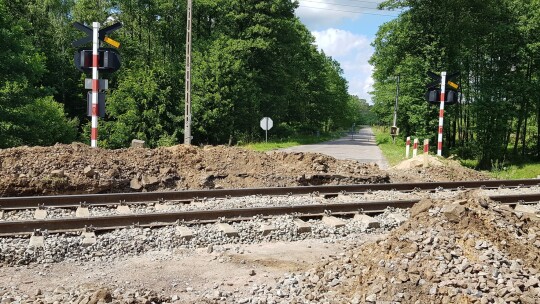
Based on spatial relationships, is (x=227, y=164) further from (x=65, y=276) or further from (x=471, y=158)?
(x=471, y=158)

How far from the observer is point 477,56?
3150cm

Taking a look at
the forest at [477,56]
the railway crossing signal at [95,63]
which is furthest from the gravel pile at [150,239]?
the forest at [477,56]

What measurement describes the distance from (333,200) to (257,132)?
2856 centimetres

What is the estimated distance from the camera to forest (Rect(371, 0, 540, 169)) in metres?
28.7

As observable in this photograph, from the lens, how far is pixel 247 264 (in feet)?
19.8

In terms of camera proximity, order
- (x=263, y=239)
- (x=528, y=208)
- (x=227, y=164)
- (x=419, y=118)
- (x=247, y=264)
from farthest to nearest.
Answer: (x=419, y=118) < (x=227, y=164) < (x=528, y=208) < (x=263, y=239) < (x=247, y=264)

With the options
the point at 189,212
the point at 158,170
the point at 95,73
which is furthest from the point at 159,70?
the point at 189,212

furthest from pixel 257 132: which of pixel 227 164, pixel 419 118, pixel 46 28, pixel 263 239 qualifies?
pixel 263 239

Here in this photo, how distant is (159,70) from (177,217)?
29.2m

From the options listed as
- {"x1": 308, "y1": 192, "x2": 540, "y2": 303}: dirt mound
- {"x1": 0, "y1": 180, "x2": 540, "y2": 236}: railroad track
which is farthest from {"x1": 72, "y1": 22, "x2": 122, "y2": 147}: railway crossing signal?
{"x1": 308, "y1": 192, "x2": 540, "y2": 303}: dirt mound

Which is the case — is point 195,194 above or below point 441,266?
below

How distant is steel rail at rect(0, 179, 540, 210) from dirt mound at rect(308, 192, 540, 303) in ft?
14.9

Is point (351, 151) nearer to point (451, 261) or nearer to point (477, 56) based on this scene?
point (477, 56)

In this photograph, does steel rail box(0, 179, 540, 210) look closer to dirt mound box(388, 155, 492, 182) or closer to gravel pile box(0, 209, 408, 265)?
dirt mound box(388, 155, 492, 182)
